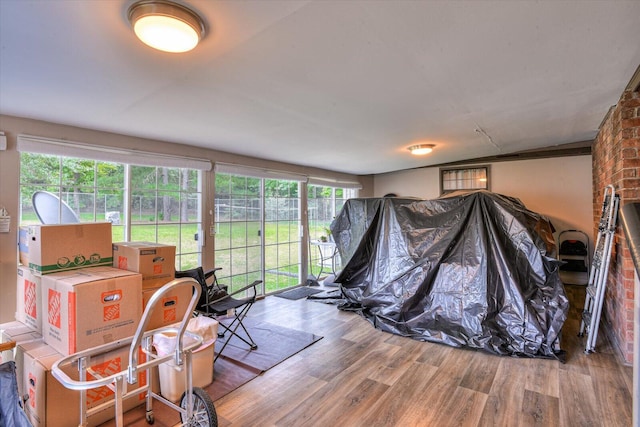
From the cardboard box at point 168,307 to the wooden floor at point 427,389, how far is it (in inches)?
26.5

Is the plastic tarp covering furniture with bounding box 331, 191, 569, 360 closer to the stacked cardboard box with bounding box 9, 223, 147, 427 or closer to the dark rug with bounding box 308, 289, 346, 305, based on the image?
the dark rug with bounding box 308, 289, 346, 305

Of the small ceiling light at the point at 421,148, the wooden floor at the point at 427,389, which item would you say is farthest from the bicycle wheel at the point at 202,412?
the small ceiling light at the point at 421,148

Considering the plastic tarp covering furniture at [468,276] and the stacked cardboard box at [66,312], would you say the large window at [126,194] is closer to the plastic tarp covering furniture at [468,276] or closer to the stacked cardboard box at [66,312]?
the stacked cardboard box at [66,312]

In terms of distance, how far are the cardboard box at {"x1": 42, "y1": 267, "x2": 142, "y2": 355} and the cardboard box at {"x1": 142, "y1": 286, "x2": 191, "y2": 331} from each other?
0.16 m

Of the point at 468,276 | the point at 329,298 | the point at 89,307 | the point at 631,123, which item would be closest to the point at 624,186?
the point at 631,123

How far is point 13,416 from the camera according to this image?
1.28m

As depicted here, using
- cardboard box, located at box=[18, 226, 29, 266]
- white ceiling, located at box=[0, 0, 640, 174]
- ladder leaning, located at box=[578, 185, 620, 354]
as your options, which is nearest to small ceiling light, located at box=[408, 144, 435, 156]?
white ceiling, located at box=[0, 0, 640, 174]

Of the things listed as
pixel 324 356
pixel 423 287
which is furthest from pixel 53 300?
pixel 423 287

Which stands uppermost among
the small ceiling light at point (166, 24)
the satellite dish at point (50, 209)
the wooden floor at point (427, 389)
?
the small ceiling light at point (166, 24)

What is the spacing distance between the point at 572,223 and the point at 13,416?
695 cm

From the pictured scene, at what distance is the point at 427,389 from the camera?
7.67 feet

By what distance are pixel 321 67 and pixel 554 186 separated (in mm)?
5439

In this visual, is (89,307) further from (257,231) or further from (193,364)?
(257,231)

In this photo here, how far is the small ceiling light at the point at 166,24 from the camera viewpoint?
1.34m
